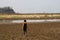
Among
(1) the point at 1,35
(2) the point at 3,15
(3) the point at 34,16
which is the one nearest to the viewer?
(2) the point at 3,15

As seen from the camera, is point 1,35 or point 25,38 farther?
point 1,35

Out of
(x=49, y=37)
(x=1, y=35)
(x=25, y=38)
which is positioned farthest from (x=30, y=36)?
(x=1, y=35)

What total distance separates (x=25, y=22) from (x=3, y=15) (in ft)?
2.82

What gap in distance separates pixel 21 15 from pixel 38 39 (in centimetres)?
77

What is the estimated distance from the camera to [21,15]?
11.8ft

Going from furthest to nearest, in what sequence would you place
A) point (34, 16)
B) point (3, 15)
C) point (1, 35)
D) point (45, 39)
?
point (1, 35), point (45, 39), point (34, 16), point (3, 15)

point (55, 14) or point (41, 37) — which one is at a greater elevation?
point (55, 14)

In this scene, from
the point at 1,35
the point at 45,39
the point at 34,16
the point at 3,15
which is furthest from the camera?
the point at 1,35

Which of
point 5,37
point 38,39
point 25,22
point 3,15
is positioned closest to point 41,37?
point 38,39

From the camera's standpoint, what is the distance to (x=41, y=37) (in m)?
4.12

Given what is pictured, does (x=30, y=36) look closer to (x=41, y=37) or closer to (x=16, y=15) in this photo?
(x=41, y=37)


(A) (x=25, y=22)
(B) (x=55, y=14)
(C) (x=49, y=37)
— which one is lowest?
(C) (x=49, y=37)

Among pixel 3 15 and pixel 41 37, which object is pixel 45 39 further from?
pixel 3 15

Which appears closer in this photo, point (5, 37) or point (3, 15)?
point (3, 15)
